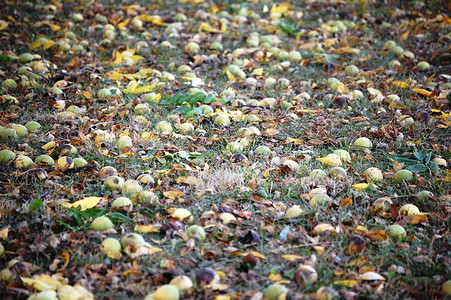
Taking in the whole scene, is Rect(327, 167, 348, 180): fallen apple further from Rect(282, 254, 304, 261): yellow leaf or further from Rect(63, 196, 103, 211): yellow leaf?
Rect(63, 196, 103, 211): yellow leaf


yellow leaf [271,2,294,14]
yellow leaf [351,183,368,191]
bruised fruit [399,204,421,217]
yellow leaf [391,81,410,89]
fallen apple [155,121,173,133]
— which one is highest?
yellow leaf [271,2,294,14]

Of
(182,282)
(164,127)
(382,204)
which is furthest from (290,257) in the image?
(164,127)

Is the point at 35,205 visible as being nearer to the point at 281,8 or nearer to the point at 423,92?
the point at 423,92

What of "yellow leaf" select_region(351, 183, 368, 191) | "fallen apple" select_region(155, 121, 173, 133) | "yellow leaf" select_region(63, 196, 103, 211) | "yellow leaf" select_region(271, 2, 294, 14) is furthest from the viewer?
"yellow leaf" select_region(271, 2, 294, 14)

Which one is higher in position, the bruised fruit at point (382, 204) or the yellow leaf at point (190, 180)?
the bruised fruit at point (382, 204)

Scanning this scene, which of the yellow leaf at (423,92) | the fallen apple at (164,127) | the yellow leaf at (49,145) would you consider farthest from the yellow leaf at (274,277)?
the yellow leaf at (423,92)

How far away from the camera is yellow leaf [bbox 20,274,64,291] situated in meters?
2.03

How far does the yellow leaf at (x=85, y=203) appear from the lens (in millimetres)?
2627

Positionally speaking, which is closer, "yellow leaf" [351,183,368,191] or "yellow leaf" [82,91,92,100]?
"yellow leaf" [351,183,368,191]

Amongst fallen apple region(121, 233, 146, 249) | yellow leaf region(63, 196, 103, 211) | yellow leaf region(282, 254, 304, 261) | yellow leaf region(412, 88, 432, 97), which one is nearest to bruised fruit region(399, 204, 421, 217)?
yellow leaf region(282, 254, 304, 261)

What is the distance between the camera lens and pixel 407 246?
238cm

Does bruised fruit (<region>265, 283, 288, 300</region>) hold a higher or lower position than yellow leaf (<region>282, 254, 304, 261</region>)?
higher

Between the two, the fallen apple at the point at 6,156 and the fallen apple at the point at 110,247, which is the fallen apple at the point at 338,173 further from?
the fallen apple at the point at 6,156

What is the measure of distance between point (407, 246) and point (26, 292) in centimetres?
194
